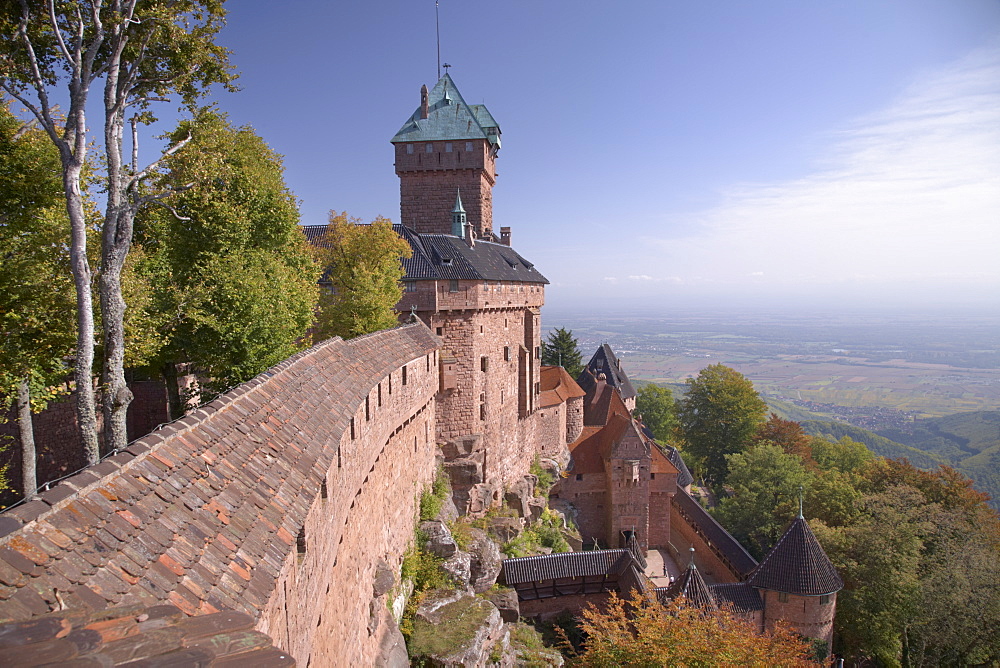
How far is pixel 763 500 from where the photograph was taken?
31.5m

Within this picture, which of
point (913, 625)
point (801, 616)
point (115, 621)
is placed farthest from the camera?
point (913, 625)

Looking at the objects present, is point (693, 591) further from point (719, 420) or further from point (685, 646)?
point (719, 420)

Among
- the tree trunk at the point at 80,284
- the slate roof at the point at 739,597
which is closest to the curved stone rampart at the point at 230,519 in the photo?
the tree trunk at the point at 80,284

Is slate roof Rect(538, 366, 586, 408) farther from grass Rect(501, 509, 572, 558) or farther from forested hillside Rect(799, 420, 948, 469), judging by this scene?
forested hillside Rect(799, 420, 948, 469)

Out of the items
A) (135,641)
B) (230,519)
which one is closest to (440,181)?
(230,519)

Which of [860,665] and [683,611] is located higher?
[683,611]

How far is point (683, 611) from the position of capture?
16.3 meters

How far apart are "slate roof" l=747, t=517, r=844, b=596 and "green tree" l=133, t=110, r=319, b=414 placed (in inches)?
742

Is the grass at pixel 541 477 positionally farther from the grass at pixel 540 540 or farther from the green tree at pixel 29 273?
the green tree at pixel 29 273

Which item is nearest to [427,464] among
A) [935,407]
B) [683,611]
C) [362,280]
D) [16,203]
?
[362,280]

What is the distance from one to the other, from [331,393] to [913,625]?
26823 millimetres

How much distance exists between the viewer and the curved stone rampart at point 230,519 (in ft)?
9.16

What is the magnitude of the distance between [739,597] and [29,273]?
23.5 metres

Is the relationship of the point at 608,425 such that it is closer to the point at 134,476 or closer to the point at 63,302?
the point at 63,302
